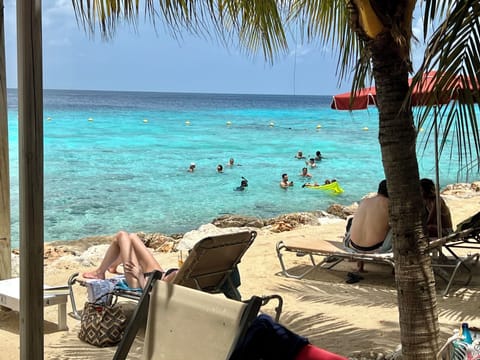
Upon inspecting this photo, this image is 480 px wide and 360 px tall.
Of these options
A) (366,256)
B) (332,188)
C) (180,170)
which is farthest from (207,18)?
(180,170)

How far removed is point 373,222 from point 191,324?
3.52 metres

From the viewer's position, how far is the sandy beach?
4285 mm

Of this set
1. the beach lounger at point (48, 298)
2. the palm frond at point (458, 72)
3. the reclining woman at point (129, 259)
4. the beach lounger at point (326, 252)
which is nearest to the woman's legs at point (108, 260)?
the reclining woman at point (129, 259)

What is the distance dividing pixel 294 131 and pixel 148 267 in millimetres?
46952

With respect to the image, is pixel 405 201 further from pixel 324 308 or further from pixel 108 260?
pixel 108 260

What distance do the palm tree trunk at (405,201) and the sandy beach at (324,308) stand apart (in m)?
0.98

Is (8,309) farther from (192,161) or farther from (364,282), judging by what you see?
(192,161)

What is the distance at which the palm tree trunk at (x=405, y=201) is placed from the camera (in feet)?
9.47

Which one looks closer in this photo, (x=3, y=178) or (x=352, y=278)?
(x=3, y=178)

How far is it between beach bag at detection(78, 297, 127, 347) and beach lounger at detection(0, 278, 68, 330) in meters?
0.28

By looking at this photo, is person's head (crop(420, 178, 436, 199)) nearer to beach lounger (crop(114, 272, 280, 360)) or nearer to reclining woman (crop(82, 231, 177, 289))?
reclining woman (crop(82, 231, 177, 289))

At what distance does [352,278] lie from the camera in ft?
20.4

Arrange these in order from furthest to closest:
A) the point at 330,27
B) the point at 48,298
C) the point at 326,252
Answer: the point at 326,252 < the point at 48,298 < the point at 330,27

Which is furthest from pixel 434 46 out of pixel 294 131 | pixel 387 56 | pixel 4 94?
pixel 294 131
